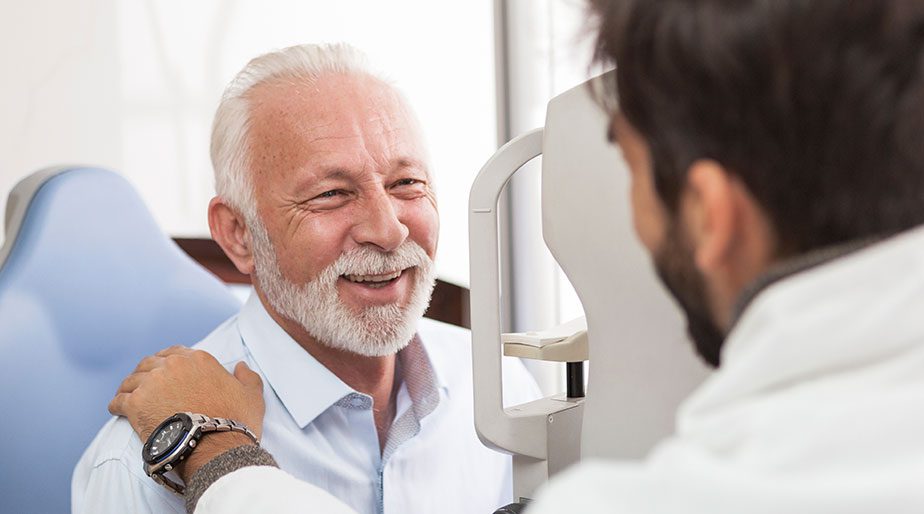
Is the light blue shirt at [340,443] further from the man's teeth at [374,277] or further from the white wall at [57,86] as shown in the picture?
the white wall at [57,86]

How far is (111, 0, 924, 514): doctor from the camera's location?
1.92 ft

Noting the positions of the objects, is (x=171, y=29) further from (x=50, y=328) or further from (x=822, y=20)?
(x=822, y=20)

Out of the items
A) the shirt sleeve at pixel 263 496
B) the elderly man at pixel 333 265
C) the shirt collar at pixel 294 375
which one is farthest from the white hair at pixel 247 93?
the shirt sleeve at pixel 263 496

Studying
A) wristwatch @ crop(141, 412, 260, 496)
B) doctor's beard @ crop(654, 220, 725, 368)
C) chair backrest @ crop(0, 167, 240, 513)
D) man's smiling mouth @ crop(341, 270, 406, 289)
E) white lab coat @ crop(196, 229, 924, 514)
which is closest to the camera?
white lab coat @ crop(196, 229, 924, 514)

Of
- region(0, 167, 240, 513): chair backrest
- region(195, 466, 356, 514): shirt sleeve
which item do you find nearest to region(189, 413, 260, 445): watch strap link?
region(195, 466, 356, 514): shirt sleeve

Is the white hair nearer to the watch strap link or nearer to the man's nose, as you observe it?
the man's nose

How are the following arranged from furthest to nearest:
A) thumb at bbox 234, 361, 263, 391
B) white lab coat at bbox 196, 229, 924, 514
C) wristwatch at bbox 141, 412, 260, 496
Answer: thumb at bbox 234, 361, 263, 391 < wristwatch at bbox 141, 412, 260, 496 < white lab coat at bbox 196, 229, 924, 514

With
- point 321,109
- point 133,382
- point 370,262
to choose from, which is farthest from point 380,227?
point 133,382

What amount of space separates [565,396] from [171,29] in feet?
4.37

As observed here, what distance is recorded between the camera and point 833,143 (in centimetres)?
64

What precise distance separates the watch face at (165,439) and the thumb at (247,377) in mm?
207

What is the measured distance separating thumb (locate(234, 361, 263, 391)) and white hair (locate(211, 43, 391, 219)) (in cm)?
24

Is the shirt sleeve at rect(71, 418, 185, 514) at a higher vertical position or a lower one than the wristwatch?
lower

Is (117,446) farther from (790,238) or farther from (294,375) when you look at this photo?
(790,238)
